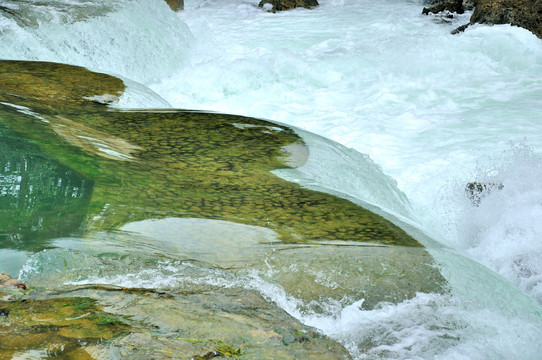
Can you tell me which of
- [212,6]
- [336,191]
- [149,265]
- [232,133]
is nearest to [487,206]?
[336,191]

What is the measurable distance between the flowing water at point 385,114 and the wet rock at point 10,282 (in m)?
0.19

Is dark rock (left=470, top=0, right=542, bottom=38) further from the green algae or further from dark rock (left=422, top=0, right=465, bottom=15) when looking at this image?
the green algae

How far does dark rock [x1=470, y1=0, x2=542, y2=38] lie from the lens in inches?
436

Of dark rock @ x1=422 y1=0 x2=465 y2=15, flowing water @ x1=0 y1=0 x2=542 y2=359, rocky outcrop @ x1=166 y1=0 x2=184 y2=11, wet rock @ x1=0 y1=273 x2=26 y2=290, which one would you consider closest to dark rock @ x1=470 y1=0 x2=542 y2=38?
flowing water @ x1=0 y1=0 x2=542 y2=359

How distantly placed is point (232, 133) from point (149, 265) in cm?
209

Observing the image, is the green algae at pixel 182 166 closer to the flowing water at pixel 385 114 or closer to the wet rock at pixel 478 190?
the flowing water at pixel 385 114

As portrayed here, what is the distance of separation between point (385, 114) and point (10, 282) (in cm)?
652

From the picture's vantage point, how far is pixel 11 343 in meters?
1.52

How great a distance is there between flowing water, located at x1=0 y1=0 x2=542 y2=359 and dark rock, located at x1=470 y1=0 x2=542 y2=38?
12.6 inches

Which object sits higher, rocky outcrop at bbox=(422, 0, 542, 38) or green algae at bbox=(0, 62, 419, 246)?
rocky outcrop at bbox=(422, 0, 542, 38)

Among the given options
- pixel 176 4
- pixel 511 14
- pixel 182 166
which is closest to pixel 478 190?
pixel 182 166

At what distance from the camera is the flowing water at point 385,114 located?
2395 mm

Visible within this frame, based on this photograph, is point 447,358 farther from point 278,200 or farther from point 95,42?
point 95,42

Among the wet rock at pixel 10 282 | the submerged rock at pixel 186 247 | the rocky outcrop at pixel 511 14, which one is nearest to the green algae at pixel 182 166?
the submerged rock at pixel 186 247
